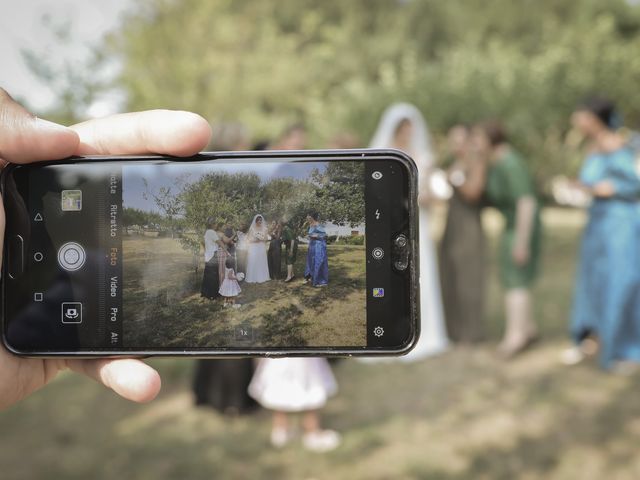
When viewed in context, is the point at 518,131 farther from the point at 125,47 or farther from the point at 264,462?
the point at 264,462

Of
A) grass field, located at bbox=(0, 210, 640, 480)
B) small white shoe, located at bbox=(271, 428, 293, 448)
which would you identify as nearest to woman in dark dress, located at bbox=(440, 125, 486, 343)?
grass field, located at bbox=(0, 210, 640, 480)

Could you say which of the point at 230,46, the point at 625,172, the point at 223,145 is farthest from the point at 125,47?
the point at 625,172

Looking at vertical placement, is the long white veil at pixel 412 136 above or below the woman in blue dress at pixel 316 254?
above

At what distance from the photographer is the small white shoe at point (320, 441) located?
4297 millimetres

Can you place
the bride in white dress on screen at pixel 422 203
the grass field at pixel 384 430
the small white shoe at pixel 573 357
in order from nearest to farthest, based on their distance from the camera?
1. the grass field at pixel 384 430
2. the small white shoe at pixel 573 357
3. the bride in white dress on screen at pixel 422 203

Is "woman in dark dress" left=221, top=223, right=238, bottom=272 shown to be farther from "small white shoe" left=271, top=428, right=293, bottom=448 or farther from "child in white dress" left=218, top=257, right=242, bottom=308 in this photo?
"small white shoe" left=271, top=428, right=293, bottom=448

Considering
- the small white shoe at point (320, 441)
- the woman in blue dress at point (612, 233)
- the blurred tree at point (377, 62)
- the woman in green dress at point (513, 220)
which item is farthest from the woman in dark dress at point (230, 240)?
the blurred tree at point (377, 62)

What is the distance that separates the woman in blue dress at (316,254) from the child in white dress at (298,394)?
106 inches

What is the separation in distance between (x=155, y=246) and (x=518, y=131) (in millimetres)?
18141

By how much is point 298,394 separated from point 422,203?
8.75 ft

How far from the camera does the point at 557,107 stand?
63.4ft

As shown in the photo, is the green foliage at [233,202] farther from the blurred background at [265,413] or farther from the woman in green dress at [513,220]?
the woman in green dress at [513,220]

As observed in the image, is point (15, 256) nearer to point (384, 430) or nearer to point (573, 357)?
point (384, 430)

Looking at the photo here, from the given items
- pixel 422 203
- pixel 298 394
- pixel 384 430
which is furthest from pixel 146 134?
pixel 422 203
